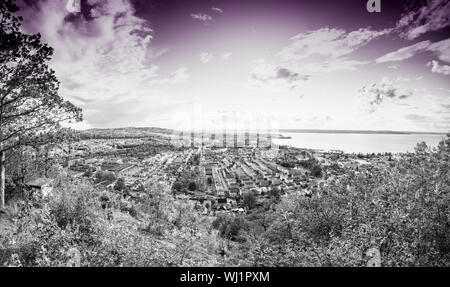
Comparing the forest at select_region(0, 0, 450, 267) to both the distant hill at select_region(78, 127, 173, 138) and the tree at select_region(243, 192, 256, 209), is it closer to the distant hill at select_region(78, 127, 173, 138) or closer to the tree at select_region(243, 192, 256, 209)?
the tree at select_region(243, 192, 256, 209)

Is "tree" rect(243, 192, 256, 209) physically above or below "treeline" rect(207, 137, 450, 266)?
below

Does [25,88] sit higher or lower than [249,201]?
higher

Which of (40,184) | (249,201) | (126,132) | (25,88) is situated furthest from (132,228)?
(126,132)

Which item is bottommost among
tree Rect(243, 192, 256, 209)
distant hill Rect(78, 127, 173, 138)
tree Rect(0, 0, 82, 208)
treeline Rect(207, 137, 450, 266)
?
tree Rect(243, 192, 256, 209)

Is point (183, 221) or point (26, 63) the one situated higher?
point (26, 63)

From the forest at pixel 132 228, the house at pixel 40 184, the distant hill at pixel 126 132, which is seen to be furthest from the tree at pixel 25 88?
the distant hill at pixel 126 132

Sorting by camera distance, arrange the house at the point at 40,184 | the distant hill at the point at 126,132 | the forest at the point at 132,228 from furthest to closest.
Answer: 1. the distant hill at the point at 126,132
2. the house at the point at 40,184
3. the forest at the point at 132,228

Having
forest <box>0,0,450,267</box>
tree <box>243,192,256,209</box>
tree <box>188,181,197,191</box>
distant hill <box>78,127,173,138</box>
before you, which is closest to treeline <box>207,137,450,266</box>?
forest <box>0,0,450,267</box>

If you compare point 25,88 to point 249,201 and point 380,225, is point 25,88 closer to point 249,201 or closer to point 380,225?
point 380,225

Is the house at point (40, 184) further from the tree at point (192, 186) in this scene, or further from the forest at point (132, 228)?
the tree at point (192, 186)

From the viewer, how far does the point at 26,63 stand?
647 centimetres
